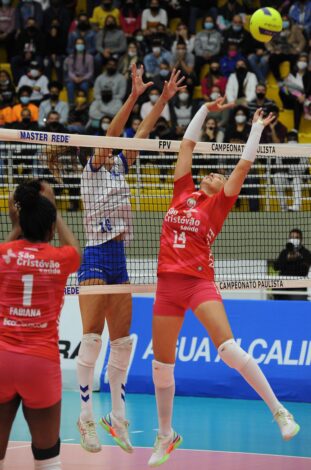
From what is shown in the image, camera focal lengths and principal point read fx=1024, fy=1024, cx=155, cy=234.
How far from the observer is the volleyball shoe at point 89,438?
10.0 meters

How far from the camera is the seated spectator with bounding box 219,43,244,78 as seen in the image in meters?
22.5

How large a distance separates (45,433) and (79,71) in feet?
58.0

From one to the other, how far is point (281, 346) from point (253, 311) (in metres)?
0.68

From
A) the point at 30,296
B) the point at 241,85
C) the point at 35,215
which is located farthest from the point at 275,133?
the point at 30,296

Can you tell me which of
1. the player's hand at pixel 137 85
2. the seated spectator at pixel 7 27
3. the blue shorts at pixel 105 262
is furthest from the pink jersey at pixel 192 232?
the seated spectator at pixel 7 27

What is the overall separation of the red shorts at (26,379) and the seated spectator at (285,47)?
1674 cm

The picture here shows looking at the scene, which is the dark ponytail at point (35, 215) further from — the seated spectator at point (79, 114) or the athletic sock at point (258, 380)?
the seated spectator at point (79, 114)

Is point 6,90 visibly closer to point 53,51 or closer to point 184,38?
point 53,51

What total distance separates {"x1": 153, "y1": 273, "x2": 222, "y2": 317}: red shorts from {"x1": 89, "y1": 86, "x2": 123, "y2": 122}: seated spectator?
1329 cm

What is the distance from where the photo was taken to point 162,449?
970 centimetres

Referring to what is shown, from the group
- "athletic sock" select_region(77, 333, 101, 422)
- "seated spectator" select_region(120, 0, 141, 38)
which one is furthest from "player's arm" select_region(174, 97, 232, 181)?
"seated spectator" select_region(120, 0, 141, 38)

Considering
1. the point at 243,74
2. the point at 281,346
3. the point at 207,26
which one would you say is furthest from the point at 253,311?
the point at 207,26

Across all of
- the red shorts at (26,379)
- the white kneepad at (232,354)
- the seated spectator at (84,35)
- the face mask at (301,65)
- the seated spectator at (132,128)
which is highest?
the seated spectator at (84,35)

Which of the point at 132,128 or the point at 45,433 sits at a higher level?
the point at 132,128
